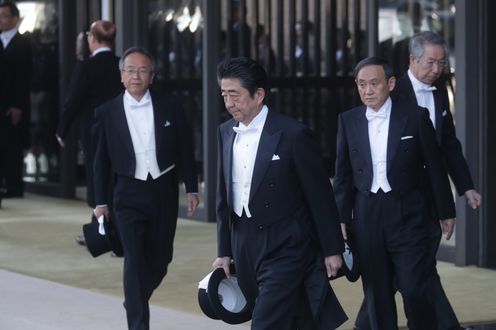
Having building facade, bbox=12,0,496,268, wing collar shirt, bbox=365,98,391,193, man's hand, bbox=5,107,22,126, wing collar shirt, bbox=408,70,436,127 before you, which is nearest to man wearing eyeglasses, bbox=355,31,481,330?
wing collar shirt, bbox=408,70,436,127

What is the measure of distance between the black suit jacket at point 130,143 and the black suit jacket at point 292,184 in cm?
171

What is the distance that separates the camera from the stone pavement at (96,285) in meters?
8.52

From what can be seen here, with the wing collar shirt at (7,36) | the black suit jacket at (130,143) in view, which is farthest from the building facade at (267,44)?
the black suit jacket at (130,143)

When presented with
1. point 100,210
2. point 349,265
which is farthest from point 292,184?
point 100,210

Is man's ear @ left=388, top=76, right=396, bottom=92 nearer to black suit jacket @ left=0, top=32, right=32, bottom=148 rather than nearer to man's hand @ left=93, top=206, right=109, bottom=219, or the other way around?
man's hand @ left=93, top=206, right=109, bottom=219

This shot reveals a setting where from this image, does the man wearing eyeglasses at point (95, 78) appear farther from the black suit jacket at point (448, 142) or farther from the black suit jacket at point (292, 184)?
the black suit jacket at point (292, 184)

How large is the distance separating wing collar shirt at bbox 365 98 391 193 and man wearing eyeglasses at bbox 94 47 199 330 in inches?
47.8

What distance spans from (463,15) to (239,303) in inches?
182

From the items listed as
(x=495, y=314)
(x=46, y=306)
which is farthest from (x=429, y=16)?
(x=46, y=306)

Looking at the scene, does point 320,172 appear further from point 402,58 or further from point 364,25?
point 364,25

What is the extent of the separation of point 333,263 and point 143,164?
1966 millimetres

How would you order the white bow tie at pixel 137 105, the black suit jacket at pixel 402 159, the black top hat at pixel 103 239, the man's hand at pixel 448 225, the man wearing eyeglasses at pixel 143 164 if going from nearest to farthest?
the black suit jacket at pixel 402 159
the man's hand at pixel 448 225
the man wearing eyeglasses at pixel 143 164
the white bow tie at pixel 137 105
the black top hat at pixel 103 239

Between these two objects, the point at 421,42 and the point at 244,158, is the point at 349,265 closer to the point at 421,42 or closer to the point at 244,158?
the point at 244,158

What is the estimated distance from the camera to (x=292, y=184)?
623cm
